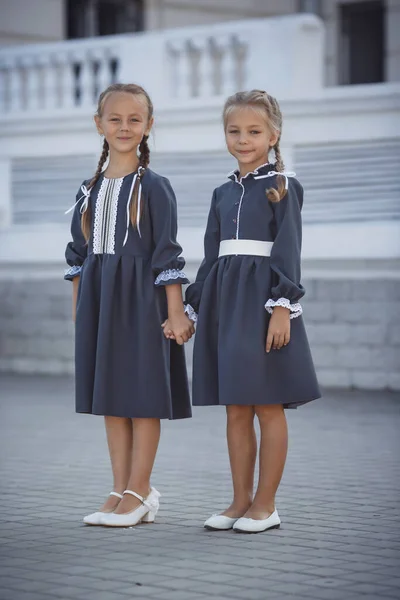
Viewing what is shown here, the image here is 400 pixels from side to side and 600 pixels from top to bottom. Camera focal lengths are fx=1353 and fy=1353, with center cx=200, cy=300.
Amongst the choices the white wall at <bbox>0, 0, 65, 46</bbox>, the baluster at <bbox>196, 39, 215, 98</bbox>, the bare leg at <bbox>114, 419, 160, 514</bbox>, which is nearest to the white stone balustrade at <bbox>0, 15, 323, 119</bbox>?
the baluster at <bbox>196, 39, 215, 98</bbox>

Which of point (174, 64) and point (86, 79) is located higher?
point (174, 64)

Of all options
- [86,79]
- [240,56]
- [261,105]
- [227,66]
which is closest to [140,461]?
[261,105]

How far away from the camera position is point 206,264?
5.46 meters

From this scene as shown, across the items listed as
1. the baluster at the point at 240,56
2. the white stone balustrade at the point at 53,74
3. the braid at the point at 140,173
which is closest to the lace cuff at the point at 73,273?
the braid at the point at 140,173

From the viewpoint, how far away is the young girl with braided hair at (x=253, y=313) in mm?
5195

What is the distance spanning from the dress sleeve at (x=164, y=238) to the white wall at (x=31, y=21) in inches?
409

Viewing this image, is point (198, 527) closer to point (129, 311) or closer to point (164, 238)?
point (129, 311)

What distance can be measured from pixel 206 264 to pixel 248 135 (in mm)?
543

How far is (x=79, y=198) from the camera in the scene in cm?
572

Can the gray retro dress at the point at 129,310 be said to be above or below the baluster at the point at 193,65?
below

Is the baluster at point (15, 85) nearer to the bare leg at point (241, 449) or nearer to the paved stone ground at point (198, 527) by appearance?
the paved stone ground at point (198, 527)

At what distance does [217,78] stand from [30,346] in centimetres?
336

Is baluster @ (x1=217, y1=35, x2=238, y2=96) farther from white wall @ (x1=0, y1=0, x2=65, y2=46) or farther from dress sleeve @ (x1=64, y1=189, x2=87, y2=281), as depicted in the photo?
dress sleeve @ (x1=64, y1=189, x2=87, y2=281)

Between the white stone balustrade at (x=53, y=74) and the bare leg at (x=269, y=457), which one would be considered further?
the white stone balustrade at (x=53, y=74)
